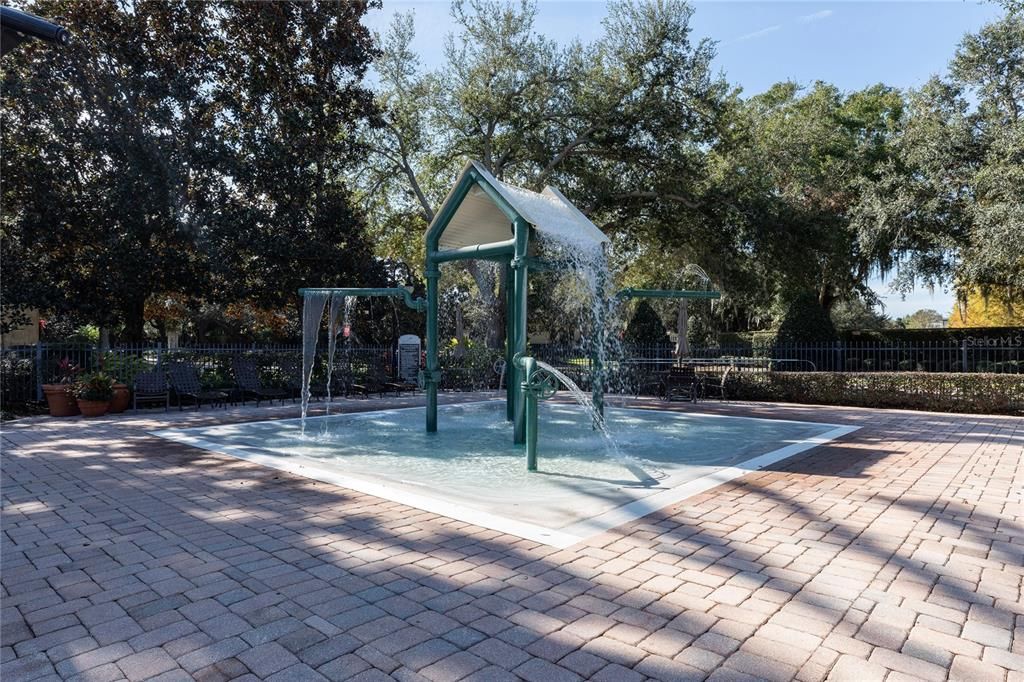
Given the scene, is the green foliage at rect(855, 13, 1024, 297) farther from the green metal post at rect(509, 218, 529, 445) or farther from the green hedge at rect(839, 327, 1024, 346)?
the green metal post at rect(509, 218, 529, 445)

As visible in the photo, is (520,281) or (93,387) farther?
(93,387)

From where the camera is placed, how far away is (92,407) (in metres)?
12.4

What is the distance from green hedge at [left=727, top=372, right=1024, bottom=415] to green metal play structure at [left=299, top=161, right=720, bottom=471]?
23.5 ft

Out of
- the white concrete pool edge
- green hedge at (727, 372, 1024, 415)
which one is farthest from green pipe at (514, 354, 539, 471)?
green hedge at (727, 372, 1024, 415)

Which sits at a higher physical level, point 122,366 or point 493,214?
point 493,214

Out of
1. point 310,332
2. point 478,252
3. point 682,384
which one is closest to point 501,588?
point 478,252

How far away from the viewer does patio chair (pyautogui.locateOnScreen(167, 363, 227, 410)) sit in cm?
1362

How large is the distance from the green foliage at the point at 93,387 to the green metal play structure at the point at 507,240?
6107mm

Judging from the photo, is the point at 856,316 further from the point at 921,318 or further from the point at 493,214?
the point at 921,318

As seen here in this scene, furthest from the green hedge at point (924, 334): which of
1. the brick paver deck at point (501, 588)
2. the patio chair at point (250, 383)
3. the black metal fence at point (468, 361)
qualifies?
the brick paver deck at point (501, 588)

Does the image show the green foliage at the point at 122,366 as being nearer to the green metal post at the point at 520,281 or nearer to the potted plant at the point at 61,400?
the potted plant at the point at 61,400

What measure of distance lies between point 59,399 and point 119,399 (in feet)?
3.41

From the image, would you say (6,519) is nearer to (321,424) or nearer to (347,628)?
(347,628)

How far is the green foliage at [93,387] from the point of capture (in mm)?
12453
